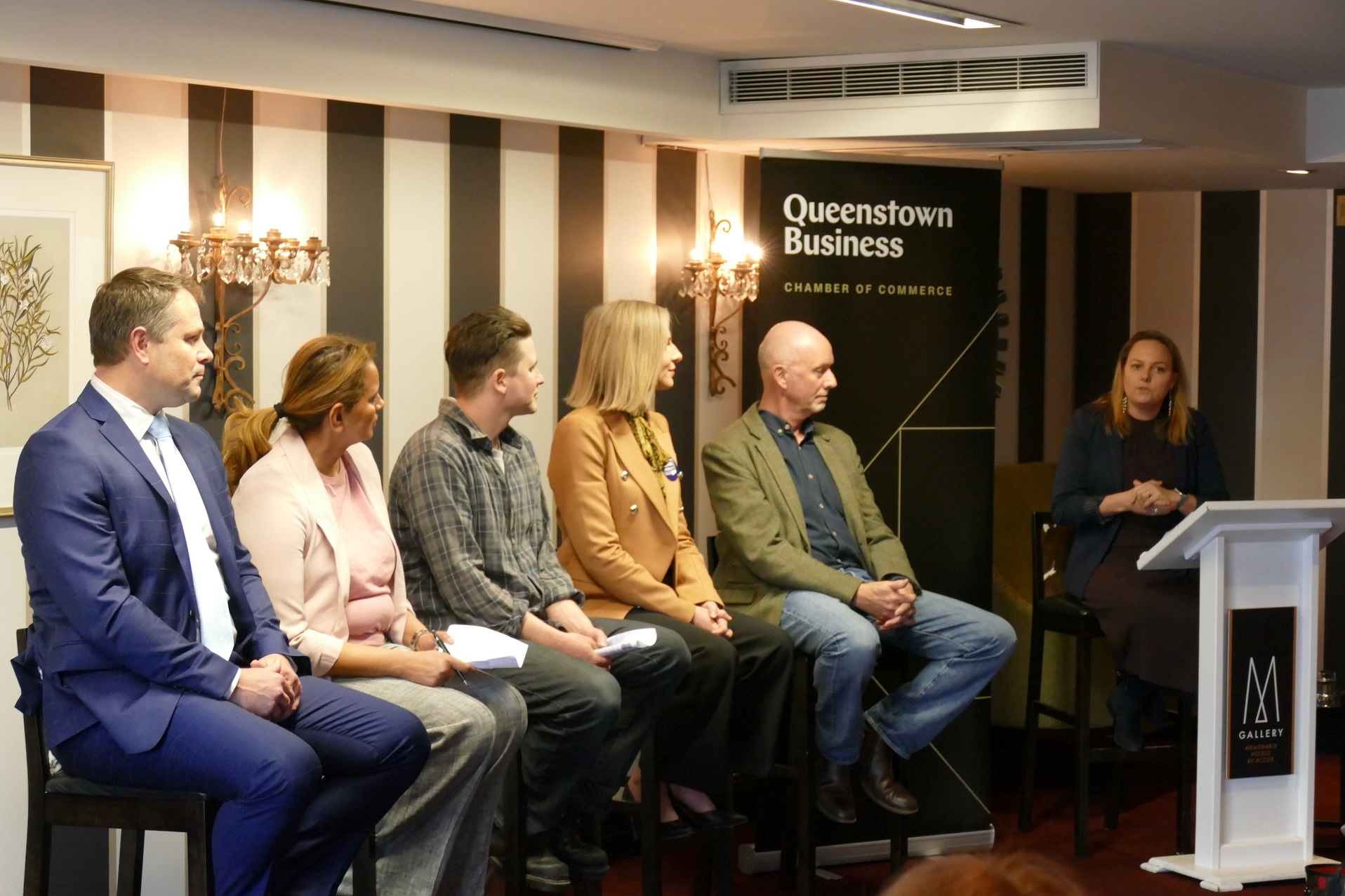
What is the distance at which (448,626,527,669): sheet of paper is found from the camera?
339 cm

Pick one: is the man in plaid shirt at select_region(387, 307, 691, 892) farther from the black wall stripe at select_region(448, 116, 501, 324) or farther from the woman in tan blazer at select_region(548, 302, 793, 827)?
the black wall stripe at select_region(448, 116, 501, 324)

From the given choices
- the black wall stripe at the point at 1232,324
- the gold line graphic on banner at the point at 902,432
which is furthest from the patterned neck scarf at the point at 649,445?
the black wall stripe at the point at 1232,324

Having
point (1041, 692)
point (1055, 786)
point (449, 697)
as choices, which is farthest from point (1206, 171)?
point (449, 697)

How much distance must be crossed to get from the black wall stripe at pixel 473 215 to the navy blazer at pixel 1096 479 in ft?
6.67

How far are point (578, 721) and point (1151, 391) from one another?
98.7 inches

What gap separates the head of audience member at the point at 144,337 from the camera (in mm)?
3002

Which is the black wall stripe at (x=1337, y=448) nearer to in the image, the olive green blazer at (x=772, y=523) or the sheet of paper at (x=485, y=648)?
the olive green blazer at (x=772, y=523)

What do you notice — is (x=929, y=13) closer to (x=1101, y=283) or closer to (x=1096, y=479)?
(x=1096, y=479)

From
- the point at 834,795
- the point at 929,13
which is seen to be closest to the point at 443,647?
the point at 834,795

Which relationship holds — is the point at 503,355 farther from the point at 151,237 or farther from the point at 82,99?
the point at 82,99

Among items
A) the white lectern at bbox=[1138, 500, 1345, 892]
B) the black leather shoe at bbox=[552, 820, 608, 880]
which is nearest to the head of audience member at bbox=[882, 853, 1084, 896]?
the black leather shoe at bbox=[552, 820, 608, 880]

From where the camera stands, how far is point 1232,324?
6.35 m

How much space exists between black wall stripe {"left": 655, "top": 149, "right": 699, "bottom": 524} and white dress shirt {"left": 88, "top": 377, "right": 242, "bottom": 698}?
2.28 metres

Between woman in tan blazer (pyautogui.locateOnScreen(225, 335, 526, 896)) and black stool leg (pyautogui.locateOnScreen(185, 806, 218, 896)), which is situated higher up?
woman in tan blazer (pyautogui.locateOnScreen(225, 335, 526, 896))
